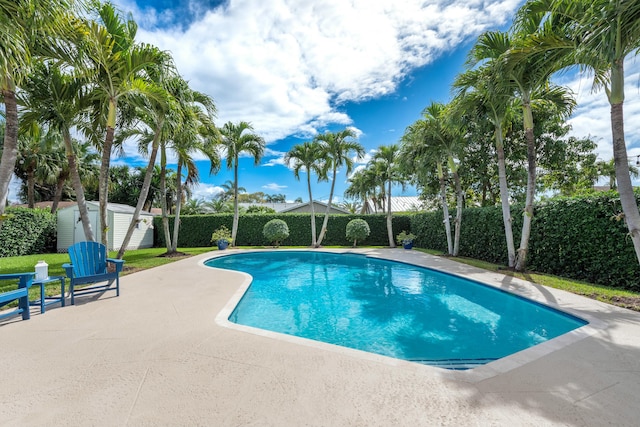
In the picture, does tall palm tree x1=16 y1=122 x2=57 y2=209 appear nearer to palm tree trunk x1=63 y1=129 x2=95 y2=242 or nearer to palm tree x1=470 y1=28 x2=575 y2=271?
palm tree trunk x1=63 y1=129 x2=95 y2=242

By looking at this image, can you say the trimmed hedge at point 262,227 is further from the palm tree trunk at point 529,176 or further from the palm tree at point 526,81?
the palm tree trunk at point 529,176

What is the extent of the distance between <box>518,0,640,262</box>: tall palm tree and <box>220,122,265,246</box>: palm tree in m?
13.3

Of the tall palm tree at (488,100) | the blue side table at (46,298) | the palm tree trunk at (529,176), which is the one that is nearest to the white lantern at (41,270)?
the blue side table at (46,298)

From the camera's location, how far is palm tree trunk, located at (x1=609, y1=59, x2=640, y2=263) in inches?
188

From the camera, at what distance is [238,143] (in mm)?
16297

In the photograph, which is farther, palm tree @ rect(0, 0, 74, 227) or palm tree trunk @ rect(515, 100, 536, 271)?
palm tree trunk @ rect(515, 100, 536, 271)

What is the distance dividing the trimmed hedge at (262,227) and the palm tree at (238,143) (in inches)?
153

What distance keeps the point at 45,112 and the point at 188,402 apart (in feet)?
29.6

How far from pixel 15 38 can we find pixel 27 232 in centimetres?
1476

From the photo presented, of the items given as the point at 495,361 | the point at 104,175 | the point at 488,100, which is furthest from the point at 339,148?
the point at 495,361

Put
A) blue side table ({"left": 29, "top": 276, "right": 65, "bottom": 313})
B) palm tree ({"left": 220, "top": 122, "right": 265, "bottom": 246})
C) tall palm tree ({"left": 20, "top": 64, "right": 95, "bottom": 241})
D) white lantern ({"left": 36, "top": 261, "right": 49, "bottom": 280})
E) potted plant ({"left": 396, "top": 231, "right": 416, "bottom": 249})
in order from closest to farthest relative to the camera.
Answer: blue side table ({"left": 29, "top": 276, "right": 65, "bottom": 313})
white lantern ({"left": 36, "top": 261, "right": 49, "bottom": 280})
tall palm tree ({"left": 20, "top": 64, "right": 95, "bottom": 241})
palm tree ({"left": 220, "top": 122, "right": 265, "bottom": 246})
potted plant ({"left": 396, "top": 231, "right": 416, "bottom": 249})

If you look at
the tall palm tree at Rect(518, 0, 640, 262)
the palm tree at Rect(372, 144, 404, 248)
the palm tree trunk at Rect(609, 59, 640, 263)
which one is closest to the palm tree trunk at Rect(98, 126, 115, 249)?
the tall palm tree at Rect(518, 0, 640, 262)

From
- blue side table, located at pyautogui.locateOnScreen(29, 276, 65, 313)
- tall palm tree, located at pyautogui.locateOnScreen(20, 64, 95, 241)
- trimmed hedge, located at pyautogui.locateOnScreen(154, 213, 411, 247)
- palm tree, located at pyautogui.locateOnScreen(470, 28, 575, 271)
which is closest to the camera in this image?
blue side table, located at pyautogui.locateOnScreen(29, 276, 65, 313)

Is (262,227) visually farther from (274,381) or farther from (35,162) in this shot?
(274,381)
